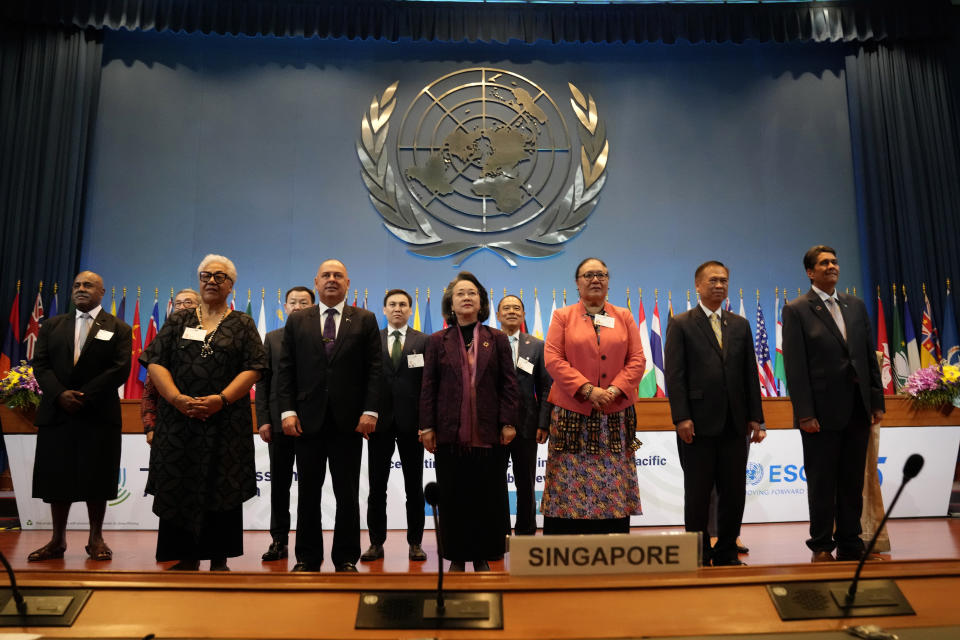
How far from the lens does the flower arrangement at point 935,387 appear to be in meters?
4.67

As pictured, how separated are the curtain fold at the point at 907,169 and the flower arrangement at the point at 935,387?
258 cm

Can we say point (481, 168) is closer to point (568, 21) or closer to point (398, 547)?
point (568, 21)

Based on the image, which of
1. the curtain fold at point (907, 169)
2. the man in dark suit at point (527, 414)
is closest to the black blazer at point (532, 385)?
the man in dark suit at point (527, 414)

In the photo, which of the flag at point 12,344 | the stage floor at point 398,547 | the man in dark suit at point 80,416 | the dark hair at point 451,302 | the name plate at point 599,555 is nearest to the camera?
the name plate at point 599,555

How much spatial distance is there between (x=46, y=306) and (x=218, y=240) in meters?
1.69

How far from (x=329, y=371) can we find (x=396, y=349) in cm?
98

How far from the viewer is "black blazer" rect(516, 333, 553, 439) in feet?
12.4

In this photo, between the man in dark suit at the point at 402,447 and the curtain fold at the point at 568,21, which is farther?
the curtain fold at the point at 568,21

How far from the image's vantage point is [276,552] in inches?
138

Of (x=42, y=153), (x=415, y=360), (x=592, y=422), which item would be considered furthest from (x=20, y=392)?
(x=592, y=422)

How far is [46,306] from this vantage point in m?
6.67

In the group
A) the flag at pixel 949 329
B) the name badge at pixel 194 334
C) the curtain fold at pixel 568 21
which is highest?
the curtain fold at pixel 568 21

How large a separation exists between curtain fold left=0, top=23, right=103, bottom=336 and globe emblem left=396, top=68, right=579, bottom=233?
3238 mm

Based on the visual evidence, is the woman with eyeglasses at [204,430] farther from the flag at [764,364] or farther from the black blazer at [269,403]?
the flag at [764,364]
